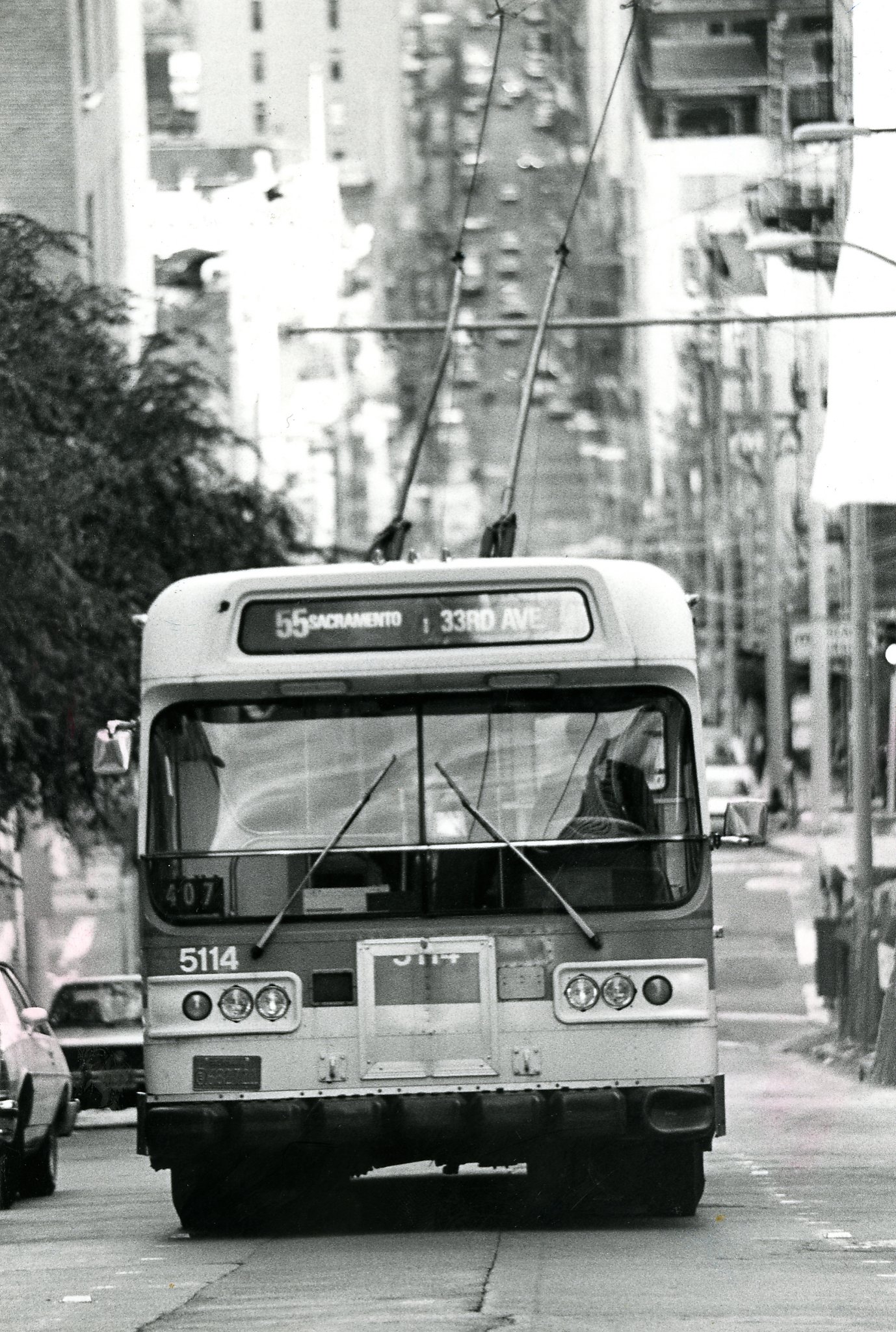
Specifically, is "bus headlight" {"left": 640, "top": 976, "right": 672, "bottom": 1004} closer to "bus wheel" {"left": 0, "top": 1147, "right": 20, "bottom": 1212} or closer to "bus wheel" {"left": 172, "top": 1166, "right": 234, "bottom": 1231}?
"bus wheel" {"left": 172, "top": 1166, "right": 234, "bottom": 1231}

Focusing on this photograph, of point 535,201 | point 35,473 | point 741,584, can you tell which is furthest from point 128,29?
point 535,201

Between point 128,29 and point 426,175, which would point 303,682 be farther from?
point 426,175

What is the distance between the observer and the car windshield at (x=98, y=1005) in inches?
1107

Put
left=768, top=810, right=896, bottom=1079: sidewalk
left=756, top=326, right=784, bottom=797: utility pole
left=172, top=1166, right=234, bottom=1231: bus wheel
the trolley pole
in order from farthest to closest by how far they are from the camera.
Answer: the trolley pole → left=756, top=326, right=784, bottom=797: utility pole → left=768, top=810, right=896, bottom=1079: sidewalk → left=172, top=1166, right=234, bottom=1231: bus wheel

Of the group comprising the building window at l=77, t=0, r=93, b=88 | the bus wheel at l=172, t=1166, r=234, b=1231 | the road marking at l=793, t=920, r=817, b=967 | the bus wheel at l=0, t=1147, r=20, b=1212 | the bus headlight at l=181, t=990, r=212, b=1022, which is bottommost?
the road marking at l=793, t=920, r=817, b=967

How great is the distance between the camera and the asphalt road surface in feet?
32.0

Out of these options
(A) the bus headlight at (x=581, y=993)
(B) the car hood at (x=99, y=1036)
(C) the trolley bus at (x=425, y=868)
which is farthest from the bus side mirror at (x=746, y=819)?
(B) the car hood at (x=99, y=1036)

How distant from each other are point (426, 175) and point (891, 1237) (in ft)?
316

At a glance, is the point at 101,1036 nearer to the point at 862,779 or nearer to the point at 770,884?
the point at 862,779

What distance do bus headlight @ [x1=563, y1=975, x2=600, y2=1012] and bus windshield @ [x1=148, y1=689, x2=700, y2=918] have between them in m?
0.32

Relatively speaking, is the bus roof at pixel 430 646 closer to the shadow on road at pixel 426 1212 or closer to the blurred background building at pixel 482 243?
the shadow on road at pixel 426 1212

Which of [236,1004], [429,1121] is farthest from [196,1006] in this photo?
[429,1121]

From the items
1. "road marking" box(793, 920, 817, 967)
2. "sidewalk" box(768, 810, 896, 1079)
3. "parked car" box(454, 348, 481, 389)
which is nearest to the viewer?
"sidewalk" box(768, 810, 896, 1079)

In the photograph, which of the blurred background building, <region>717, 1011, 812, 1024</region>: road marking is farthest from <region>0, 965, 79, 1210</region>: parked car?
<region>717, 1011, 812, 1024</region>: road marking
